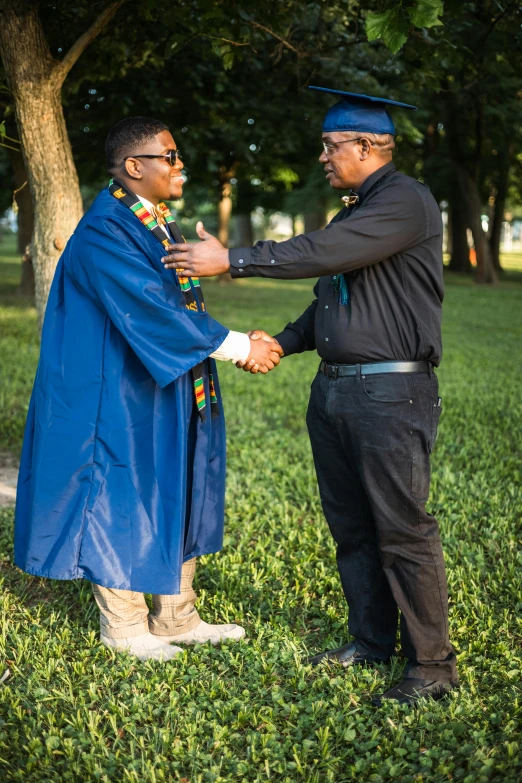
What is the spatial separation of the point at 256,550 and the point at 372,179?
7.93ft

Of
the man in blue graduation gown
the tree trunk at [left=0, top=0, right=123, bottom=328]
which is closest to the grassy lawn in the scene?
the man in blue graduation gown

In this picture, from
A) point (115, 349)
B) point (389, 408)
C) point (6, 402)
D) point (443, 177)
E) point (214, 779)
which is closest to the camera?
point (214, 779)

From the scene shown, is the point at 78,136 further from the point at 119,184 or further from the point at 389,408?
the point at 389,408

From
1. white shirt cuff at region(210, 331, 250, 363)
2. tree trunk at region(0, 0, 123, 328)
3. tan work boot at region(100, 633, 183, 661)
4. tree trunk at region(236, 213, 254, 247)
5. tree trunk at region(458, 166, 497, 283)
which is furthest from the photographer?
tree trunk at region(236, 213, 254, 247)

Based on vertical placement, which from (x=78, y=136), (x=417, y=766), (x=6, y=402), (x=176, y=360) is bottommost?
(x=417, y=766)

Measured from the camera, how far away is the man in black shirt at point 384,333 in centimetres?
302

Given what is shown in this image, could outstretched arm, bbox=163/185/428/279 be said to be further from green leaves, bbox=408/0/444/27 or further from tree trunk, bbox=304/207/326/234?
tree trunk, bbox=304/207/326/234

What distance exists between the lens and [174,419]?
11.3 feet

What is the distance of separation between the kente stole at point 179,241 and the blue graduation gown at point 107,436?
34 mm

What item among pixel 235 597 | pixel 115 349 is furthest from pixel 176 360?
pixel 235 597

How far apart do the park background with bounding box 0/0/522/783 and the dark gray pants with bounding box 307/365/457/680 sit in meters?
0.27

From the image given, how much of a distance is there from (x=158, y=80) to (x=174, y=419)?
27.0ft

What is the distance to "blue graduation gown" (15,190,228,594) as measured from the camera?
132 inches

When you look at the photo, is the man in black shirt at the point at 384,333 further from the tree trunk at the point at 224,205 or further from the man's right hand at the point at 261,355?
the tree trunk at the point at 224,205
